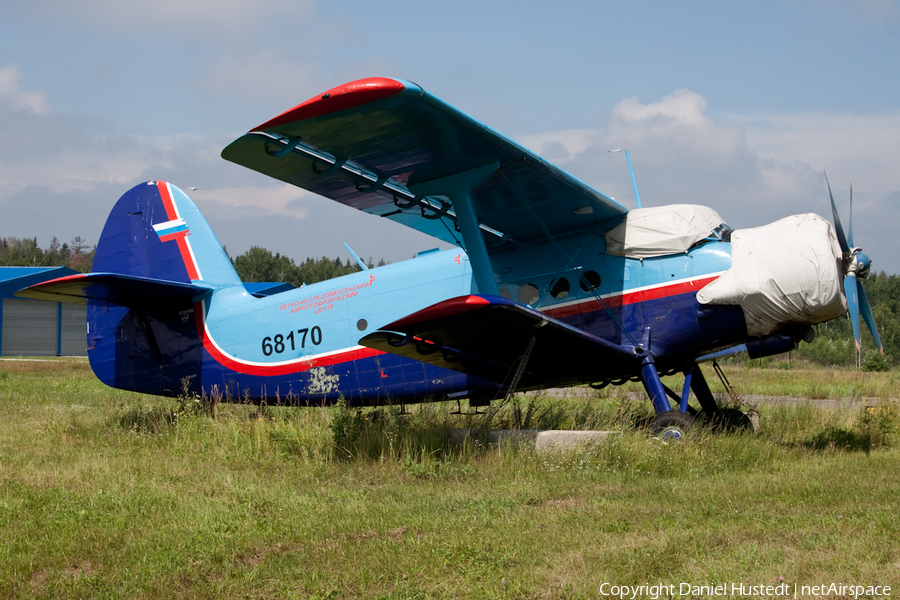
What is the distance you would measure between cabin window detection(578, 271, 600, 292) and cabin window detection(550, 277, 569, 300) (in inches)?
7.6

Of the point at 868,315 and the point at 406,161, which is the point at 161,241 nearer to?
the point at 406,161

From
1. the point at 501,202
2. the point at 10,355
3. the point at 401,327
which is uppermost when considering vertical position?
the point at 501,202

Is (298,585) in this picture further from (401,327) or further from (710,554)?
(401,327)

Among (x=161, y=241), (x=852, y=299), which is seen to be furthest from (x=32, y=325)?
(x=852, y=299)

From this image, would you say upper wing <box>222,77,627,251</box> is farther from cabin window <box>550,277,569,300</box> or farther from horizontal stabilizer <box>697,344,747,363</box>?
horizontal stabilizer <box>697,344,747,363</box>

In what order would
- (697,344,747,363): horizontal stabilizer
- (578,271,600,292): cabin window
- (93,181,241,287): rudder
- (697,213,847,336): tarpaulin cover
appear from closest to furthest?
(697,213,847,336): tarpaulin cover
(578,271,600,292): cabin window
(697,344,747,363): horizontal stabilizer
(93,181,241,287): rudder

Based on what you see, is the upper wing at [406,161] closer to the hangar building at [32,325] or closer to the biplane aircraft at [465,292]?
the biplane aircraft at [465,292]

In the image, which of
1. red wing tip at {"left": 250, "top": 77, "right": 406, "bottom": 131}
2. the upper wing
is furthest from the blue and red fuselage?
red wing tip at {"left": 250, "top": 77, "right": 406, "bottom": 131}

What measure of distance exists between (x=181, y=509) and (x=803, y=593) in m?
4.21

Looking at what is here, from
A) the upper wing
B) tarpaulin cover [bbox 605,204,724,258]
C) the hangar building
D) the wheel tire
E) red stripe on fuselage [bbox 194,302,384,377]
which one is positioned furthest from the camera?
the hangar building

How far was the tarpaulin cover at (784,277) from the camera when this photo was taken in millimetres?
6996

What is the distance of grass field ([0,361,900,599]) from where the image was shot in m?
3.83

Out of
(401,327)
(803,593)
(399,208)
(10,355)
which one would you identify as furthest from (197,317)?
(10,355)

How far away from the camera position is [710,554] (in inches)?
162
